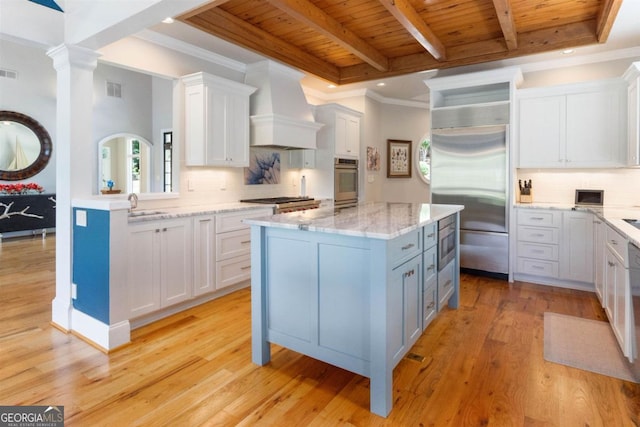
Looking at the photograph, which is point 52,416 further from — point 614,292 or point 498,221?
point 498,221

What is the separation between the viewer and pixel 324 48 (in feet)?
14.3

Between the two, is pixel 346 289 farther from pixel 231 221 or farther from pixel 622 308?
pixel 231 221

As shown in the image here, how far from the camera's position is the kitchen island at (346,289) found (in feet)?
6.21

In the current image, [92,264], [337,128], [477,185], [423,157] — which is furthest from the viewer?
[423,157]

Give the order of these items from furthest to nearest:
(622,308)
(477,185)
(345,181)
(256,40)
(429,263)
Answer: (345,181) < (477,185) < (256,40) < (429,263) < (622,308)

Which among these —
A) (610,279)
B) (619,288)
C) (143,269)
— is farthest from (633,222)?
(143,269)

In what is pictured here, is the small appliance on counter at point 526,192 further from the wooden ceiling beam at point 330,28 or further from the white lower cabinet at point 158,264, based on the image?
the white lower cabinet at point 158,264

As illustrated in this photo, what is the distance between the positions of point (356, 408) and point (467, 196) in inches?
131

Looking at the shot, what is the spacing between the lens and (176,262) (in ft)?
10.5

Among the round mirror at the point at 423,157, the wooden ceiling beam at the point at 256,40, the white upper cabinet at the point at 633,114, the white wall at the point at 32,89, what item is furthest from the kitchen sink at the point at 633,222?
the white wall at the point at 32,89

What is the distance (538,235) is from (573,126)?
127cm

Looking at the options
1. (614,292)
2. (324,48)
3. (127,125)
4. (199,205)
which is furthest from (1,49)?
(614,292)

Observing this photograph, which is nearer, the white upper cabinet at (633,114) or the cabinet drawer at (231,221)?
the white upper cabinet at (633,114)

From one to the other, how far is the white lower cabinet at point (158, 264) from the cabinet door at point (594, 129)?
419 cm
